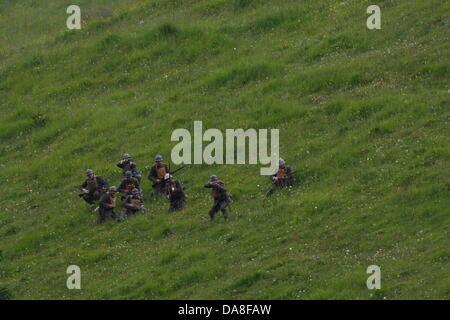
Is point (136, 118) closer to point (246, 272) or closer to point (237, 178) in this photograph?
point (237, 178)

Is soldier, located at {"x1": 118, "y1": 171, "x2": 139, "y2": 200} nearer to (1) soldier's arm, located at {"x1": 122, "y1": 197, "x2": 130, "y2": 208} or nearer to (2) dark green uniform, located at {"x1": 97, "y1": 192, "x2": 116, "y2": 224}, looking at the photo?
(1) soldier's arm, located at {"x1": 122, "y1": 197, "x2": 130, "y2": 208}

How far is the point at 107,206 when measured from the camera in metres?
51.9

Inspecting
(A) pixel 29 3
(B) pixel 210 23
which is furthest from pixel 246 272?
(A) pixel 29 3

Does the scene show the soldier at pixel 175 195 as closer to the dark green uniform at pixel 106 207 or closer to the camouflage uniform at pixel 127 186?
the camouflage uniform at pixel 127 186

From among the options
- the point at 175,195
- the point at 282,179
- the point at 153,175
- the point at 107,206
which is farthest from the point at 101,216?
the point at 282,179

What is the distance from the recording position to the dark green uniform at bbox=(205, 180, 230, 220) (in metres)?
48.5

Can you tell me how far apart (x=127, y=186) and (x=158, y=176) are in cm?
138

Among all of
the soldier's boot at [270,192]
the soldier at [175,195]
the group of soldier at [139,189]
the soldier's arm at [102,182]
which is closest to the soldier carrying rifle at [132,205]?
the group of soldier at [139,189]

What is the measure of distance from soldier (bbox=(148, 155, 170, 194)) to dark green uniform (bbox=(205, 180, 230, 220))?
4555 millimetres

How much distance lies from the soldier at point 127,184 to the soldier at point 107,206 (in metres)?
0.51

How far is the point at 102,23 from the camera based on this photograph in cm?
7238

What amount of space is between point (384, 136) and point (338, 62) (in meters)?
8.60

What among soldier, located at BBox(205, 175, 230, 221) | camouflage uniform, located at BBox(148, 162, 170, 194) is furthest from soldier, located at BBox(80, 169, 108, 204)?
soldier, located at BBox(205, 175, 230, 221)
